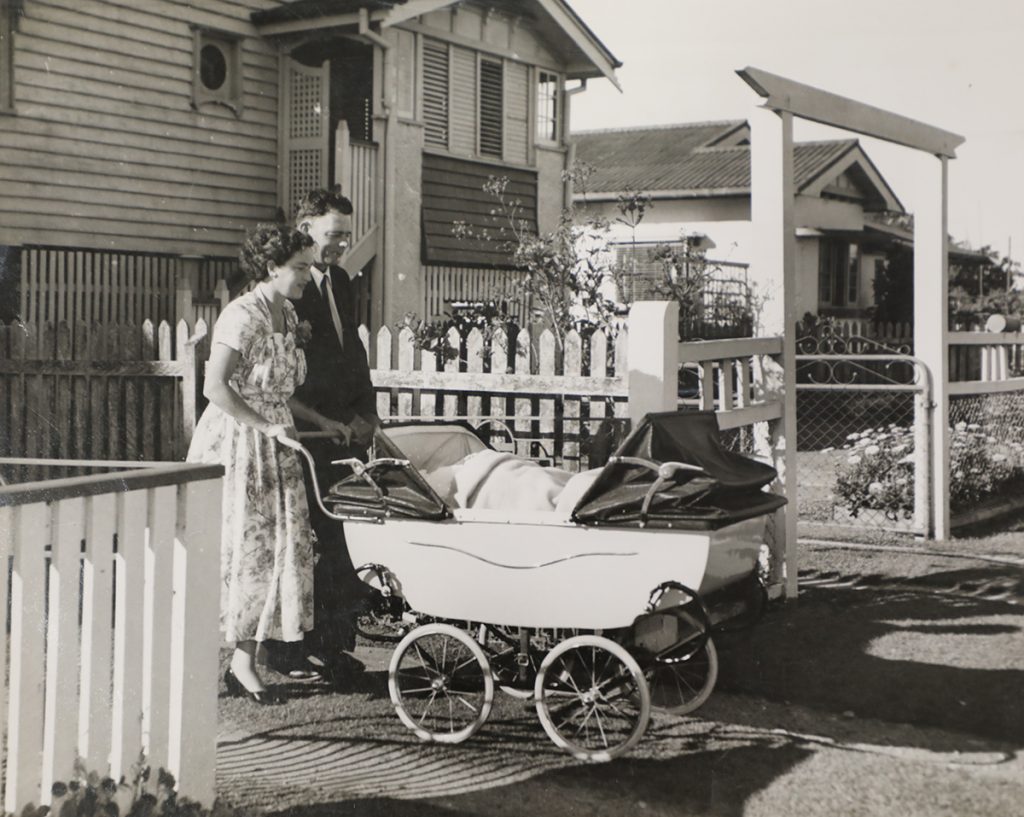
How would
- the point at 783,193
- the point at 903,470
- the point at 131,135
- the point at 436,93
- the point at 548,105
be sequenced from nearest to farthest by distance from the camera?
the point at 783,193 → the point at 903,470 → the point at 131,135 → the point at 436,93 → the point at 548,105

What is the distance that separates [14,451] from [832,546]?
18.6ft

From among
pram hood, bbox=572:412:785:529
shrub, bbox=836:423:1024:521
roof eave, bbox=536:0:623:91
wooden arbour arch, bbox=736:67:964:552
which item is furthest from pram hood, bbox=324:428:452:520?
roof eave, bbox=536:0:623:91

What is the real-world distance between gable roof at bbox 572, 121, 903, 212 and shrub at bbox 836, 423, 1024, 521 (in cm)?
1194

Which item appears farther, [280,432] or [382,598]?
[382,598]

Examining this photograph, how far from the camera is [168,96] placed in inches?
531

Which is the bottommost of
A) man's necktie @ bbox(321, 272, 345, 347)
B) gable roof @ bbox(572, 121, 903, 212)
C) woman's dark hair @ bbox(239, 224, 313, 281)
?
man's necktie @ bbox(321, 272, 345, 347)

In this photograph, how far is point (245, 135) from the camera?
14430 mm

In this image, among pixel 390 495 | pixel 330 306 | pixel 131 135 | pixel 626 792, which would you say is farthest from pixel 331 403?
pixel 131 135

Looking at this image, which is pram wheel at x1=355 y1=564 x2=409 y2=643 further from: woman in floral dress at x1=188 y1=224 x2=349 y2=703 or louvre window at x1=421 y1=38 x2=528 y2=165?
louvre window at x1=421 y1=38 x2=528 y2=165

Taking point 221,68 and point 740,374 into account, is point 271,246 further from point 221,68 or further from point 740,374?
point 221,68

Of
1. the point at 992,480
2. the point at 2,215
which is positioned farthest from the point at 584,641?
the point at 2,215

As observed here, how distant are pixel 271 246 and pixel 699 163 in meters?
20.7

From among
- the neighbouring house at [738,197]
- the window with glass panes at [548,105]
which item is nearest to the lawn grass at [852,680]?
the window with glass panes at [548,105]

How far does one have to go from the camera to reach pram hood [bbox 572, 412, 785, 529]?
4129 mm
